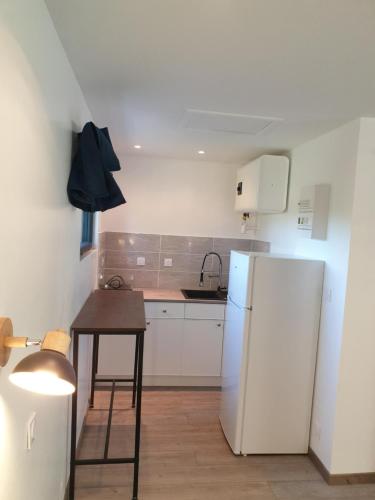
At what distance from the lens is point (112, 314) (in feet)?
7.35

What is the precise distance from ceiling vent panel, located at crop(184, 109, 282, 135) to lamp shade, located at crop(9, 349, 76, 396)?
1.87m

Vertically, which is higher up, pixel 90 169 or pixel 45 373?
pixel 90 169

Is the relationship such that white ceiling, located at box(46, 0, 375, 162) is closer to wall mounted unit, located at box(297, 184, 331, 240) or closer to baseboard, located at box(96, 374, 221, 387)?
wall mounted unit, located at box(297, 184, 331, 240)

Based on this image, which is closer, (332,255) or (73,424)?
(73,424)

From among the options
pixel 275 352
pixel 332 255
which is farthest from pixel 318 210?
pixel 275 352

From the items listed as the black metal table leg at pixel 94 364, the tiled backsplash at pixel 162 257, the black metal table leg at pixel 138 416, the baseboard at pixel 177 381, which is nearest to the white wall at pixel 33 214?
the black metal table leg at pixel 138 416

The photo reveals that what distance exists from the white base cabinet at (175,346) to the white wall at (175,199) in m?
0.98

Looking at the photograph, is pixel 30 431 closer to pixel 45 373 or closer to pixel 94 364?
pixel 45 373

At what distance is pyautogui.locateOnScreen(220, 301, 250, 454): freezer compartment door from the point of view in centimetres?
248

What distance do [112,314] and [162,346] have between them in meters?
1.31

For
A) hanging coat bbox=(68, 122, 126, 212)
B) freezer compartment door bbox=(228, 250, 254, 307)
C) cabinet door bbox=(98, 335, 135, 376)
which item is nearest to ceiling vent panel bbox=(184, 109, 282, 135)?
hanging coat bbox=(68, 122, 126, 212)

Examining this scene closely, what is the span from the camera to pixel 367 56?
4.79ft

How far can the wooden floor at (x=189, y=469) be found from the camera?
216 centimetres

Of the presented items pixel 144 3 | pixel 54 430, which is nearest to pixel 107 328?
pixel 54 430
